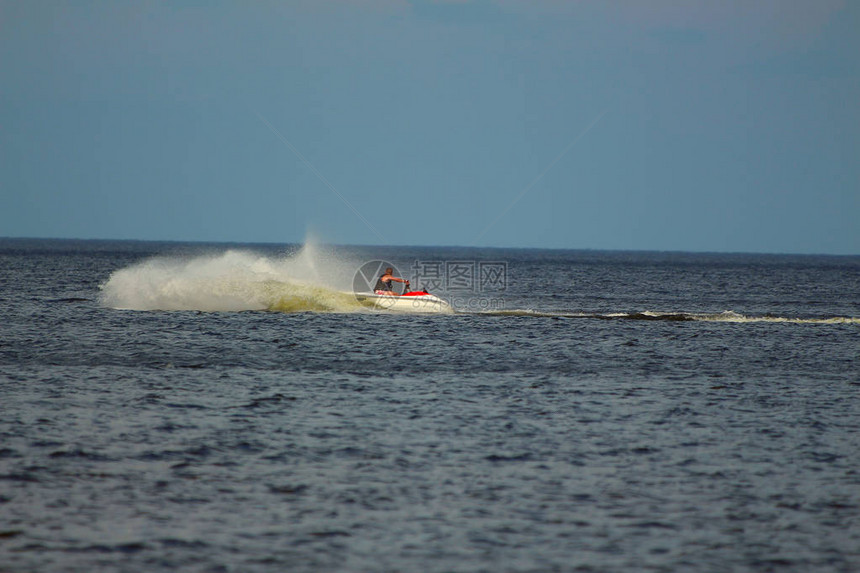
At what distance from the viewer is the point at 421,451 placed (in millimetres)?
17125

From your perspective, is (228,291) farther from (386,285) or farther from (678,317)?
(678,317)

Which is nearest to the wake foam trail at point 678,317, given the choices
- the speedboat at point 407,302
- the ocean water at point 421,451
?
the speedboat at point 407,302

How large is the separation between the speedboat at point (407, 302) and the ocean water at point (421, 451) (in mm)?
6999

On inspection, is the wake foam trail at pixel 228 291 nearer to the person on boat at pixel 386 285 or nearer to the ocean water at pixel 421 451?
the person on boat at pixel 386 285

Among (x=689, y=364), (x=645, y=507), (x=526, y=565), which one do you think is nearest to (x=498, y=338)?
(x=689, y=364)

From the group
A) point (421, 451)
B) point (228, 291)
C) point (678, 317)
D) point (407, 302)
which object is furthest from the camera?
point (228, 291)

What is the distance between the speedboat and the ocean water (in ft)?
23.0

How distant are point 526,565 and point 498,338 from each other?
80.2 feet

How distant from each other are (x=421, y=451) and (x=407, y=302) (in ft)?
88.2

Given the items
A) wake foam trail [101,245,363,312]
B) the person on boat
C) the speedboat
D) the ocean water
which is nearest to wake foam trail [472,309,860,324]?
the speedboat

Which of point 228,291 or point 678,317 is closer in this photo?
point 678,317

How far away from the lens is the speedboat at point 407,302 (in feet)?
144

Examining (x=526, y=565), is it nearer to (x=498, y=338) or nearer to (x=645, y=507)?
(x=645, y=507)

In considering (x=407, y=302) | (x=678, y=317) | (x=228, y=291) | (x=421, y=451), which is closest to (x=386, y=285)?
(x=407, y=302)
